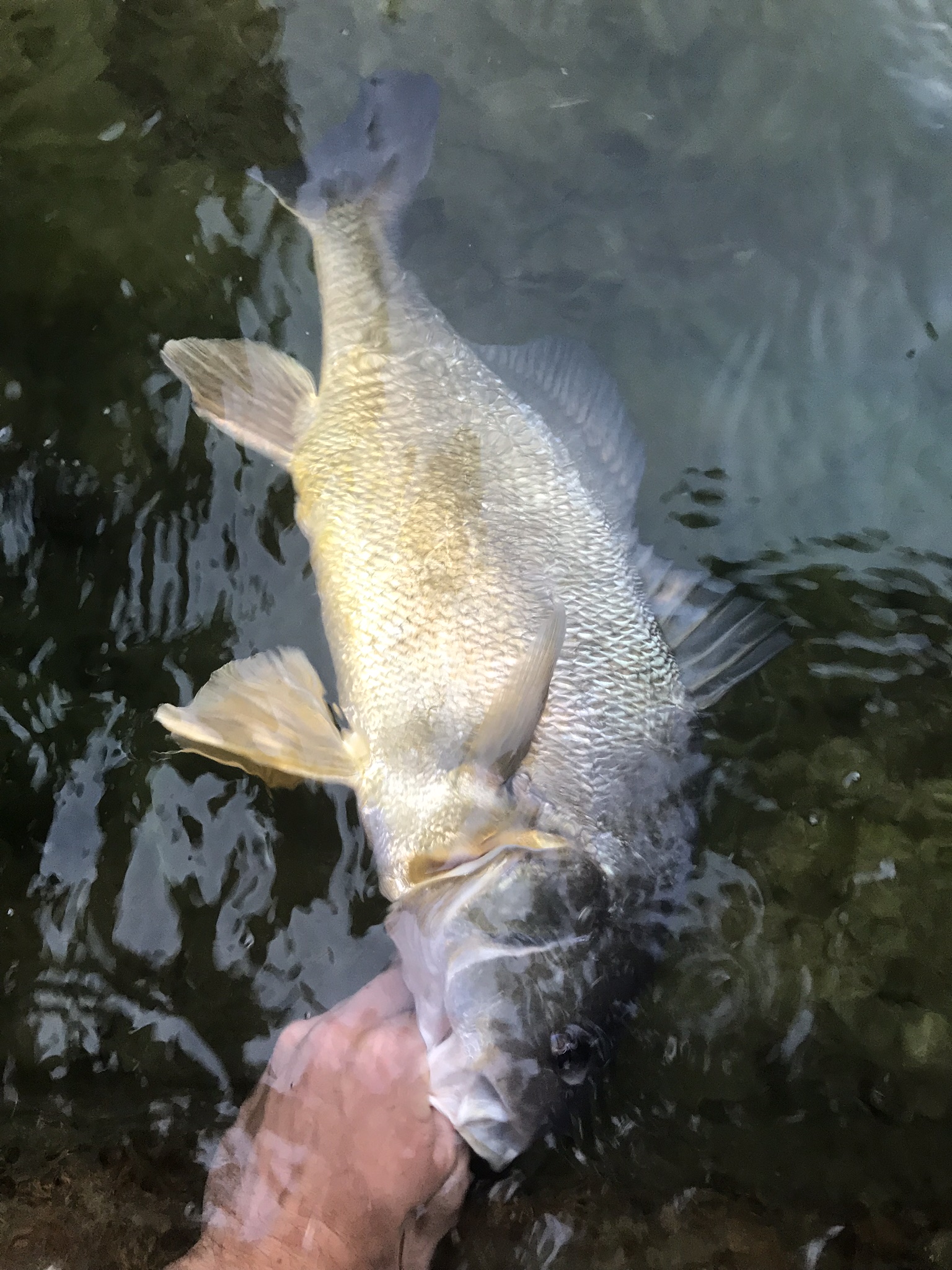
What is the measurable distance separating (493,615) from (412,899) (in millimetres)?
799

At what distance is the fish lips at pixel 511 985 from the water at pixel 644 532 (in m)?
0.36

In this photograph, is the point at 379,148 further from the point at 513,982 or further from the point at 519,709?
the point at 513,982

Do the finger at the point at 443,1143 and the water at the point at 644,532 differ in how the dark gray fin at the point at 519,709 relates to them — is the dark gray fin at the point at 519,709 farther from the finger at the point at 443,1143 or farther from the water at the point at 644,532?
the finger at the point at 443,1143

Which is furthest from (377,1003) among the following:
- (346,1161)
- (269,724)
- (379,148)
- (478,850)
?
(379,148)

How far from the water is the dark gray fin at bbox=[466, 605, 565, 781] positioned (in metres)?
0.65

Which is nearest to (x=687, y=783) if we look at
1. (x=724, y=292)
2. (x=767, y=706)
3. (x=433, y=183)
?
(x=767, y=706)

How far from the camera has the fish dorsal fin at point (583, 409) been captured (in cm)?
276

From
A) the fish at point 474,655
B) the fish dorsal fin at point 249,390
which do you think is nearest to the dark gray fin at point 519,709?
the fish at point 474,655

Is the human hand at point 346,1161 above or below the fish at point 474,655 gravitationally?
below

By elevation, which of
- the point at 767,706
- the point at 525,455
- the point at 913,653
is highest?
the point at 525,455

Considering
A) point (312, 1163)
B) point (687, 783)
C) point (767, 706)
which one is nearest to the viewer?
point (312, 1163)

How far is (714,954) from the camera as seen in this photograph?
2.54 m

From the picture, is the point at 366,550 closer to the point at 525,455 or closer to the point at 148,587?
the point at 525,455

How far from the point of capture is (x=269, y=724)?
8.16 feet
